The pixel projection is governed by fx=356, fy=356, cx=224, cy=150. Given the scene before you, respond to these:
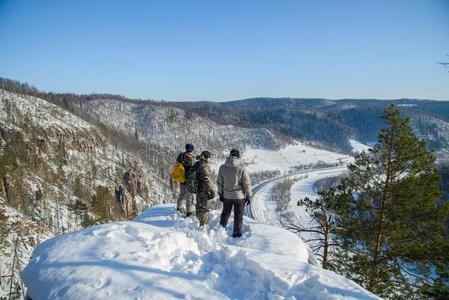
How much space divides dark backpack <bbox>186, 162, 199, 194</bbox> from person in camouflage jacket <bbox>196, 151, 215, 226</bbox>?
0.58 ft

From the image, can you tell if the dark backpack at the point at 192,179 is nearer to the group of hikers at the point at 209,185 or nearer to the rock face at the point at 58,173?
the group of hikers at the point at 209,185

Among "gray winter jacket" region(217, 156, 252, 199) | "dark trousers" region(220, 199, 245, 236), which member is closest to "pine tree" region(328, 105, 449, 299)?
"dark trousers" region(220, 199, 245, 236)

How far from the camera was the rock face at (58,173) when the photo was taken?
6756 cm

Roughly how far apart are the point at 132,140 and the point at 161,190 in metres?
64.1

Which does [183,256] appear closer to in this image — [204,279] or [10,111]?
[204,279]

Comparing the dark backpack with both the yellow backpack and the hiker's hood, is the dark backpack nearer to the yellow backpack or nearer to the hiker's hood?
the yellow backpack

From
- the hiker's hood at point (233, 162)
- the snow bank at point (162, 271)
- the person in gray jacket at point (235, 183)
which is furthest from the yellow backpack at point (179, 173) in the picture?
the snow bank at point (162, 271)

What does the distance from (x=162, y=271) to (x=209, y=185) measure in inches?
186

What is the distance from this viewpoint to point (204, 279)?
686 centimetres

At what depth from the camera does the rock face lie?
222 feet

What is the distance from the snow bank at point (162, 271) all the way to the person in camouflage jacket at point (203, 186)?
2627mm

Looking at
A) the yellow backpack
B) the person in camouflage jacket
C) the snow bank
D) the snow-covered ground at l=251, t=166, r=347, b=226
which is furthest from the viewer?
the snow-covered ground at l=251, t=166, r=347, b=226

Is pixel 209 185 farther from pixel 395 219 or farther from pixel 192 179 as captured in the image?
pixel 395 219

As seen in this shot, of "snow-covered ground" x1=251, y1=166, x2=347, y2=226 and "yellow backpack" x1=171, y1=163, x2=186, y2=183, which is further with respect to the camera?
"snow-covered ground" x1=251, y1=166, x2=347, y2=226
